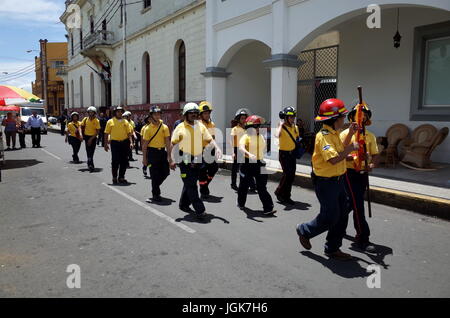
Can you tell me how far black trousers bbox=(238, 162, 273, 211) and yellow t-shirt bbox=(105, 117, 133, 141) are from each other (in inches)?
145

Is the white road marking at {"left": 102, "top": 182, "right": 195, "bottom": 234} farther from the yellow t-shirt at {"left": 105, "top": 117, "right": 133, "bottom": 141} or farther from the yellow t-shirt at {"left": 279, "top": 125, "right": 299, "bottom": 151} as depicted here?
the yellow t-shirt at {"left": 279, "top": 125, "right": 299, "bottom": 151}

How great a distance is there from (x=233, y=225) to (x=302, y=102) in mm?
9501

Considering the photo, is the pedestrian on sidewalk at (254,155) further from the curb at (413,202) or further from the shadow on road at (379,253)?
the curb at (413,202)

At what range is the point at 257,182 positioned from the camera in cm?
642

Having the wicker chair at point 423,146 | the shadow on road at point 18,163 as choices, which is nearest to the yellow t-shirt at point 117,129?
the shadow on road at point 18,163

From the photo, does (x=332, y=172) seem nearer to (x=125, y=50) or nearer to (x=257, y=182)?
(x=257, y=182)

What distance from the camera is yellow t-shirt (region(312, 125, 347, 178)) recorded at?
4125mm

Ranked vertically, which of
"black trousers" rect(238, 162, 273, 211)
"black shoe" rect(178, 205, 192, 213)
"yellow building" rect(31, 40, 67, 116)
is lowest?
"black shoe" rect(178, 205, 192, 213)

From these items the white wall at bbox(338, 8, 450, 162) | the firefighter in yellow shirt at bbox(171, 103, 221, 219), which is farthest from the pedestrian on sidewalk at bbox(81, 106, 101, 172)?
the white wall at bbox(338, 8, 450, 162)

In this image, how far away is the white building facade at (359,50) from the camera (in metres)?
9.68

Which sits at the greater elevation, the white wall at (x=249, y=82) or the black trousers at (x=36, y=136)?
the white wall at (x=249, y=82)

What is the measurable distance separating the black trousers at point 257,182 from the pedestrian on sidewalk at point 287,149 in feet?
2.50

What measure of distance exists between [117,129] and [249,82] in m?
8.29

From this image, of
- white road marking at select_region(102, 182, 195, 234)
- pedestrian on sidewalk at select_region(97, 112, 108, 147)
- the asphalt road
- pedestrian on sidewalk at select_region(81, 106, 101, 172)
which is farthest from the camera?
pedestrian on sidewalk at select_region(97, 112, 108, 147)
